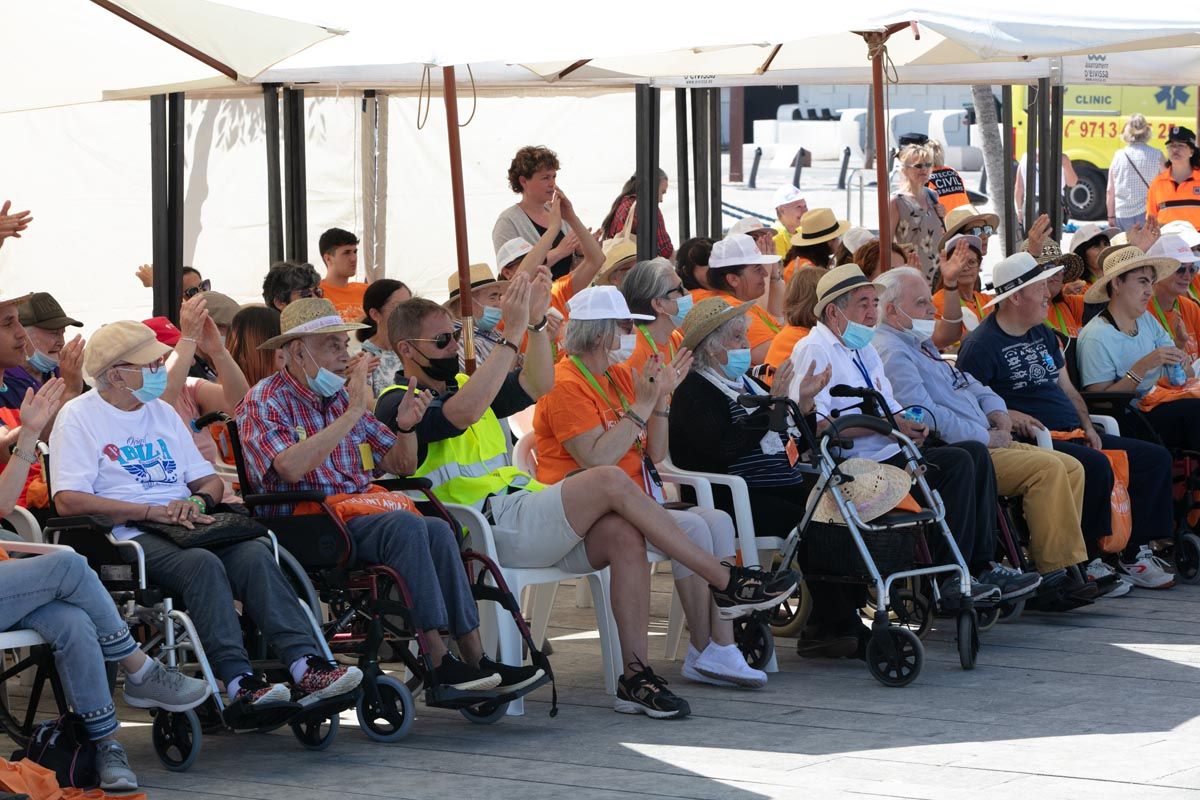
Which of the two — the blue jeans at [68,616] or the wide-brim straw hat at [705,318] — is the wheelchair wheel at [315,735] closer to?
the blue jeans at [68,616]

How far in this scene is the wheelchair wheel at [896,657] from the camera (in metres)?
6.24

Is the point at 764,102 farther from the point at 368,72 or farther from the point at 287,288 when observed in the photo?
the point at 287,288

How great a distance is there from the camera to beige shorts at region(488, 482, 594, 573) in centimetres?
602

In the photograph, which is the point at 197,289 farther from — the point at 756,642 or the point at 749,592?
the point at 749,592

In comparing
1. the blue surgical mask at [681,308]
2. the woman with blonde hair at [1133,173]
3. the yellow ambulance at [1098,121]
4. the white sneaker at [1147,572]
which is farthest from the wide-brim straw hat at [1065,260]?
the yellow ambulance at [1098,121]

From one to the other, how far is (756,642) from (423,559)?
1396mm

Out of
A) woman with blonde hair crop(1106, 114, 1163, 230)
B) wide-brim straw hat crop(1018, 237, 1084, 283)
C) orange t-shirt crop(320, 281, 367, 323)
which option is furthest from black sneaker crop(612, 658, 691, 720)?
woman with blonde hair crop(1106, 114, 1163, 230)

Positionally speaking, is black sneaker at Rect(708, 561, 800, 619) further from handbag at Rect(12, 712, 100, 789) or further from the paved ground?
handbag at Rect(12, 712, 100, 789)

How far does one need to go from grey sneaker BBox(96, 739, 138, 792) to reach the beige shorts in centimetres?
150

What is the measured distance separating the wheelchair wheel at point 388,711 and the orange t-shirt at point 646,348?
1882 millimetres

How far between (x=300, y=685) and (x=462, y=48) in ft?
7.99

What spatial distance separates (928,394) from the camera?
737 centimetres

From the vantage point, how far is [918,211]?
12.0 m

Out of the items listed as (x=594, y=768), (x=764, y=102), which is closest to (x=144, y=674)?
(x=594, y=768)
